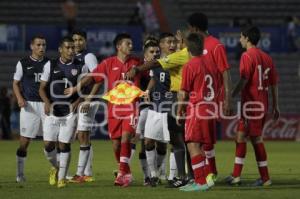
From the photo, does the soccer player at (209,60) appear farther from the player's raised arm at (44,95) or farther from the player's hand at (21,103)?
the player's hand at (21,103)

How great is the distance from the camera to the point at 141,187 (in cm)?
1454

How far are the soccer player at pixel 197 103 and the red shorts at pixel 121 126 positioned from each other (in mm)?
1417

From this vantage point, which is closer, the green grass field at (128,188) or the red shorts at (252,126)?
the green grass field at (128,188)

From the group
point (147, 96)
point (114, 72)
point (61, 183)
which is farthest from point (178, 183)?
point (114, 72)

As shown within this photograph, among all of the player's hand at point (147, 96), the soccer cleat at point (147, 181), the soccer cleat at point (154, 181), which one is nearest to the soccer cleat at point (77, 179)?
the soccer cleat at point (147, 181)

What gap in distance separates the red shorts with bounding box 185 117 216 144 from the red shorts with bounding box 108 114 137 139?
1.49 metres

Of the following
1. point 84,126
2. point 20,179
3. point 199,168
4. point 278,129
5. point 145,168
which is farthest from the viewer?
point 278,129

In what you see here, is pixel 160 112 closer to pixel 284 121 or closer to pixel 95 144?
pixel 95 144

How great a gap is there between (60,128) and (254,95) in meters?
2.93

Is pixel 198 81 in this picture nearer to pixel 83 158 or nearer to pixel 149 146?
→ pixel 149 146

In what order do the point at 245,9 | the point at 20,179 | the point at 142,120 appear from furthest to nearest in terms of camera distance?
the point at 245,9, the point at 142,120, the point at 20,179

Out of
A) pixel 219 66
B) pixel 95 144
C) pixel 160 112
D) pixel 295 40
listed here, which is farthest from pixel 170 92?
pixel 295 40

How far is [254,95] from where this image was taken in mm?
14812

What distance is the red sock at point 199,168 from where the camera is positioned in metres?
13.3
